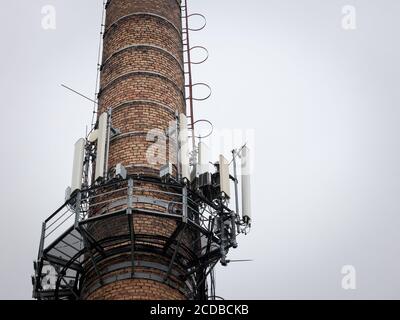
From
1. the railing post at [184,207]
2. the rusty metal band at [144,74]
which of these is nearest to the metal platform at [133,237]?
the railing post at [184,207]

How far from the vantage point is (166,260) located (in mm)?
19078

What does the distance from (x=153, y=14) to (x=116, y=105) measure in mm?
3449

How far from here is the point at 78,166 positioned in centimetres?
2002

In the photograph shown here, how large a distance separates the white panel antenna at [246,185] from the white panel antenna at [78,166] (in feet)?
12.7

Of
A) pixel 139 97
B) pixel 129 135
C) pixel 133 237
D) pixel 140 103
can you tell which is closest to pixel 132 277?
pixel 133 237

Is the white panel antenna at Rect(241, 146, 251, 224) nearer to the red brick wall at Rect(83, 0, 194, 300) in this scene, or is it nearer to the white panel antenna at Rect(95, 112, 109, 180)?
the red brick wall at Rect(83, 0, 194, 300)

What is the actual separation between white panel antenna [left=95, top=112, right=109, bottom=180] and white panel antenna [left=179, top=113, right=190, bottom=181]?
178 cm

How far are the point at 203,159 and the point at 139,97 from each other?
2533mm

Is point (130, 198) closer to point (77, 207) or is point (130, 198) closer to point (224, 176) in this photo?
point (77, 207)

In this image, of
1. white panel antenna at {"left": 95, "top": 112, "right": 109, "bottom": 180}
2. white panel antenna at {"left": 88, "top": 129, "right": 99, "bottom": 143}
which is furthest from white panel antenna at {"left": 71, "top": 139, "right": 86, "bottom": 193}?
white panel antenna at {"left": 95, "top": 112, "right": 109, "bottom": 180}

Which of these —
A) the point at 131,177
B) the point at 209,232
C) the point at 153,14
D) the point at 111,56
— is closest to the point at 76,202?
the point at 131,177

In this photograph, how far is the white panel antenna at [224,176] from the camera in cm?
2011

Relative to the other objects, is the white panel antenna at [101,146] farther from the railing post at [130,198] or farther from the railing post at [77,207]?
the railing post at [130,198]
